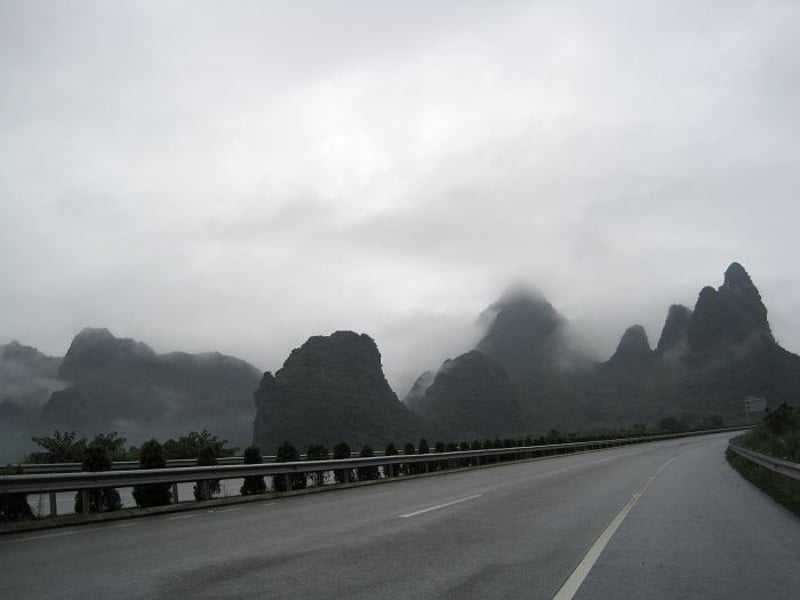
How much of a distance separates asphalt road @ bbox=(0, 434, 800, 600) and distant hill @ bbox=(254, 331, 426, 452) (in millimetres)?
68632

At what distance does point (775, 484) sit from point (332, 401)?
7733 centimetres

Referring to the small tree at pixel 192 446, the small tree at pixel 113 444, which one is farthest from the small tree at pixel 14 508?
the small tree at pixel 113 444

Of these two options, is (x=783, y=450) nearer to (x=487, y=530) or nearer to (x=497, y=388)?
(x=487, y=530)

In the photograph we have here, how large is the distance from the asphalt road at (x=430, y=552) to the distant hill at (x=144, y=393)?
80.7 metres

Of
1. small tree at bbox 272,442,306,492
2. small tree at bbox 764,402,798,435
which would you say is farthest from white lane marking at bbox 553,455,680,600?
small tree at bbox 764,402,798,435

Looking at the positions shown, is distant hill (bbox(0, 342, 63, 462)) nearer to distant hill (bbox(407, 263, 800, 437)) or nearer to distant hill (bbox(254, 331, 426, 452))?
distant hill (bbox(254, 331, 426, 452))

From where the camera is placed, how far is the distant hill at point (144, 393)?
86500 mm

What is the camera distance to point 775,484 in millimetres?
16859

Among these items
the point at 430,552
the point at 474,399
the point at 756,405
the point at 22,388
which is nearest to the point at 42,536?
the point at 430,552

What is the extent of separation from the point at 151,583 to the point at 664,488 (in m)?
13.9

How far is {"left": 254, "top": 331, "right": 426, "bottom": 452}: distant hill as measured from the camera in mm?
85250

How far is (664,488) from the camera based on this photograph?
656 inches

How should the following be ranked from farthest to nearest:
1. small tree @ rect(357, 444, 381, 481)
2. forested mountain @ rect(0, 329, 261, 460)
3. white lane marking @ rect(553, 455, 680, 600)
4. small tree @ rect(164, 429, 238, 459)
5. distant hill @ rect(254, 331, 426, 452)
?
distant hill @ rect(254, 331, 426, 452), forested mountain @ rect(0, 329, 261, 460), small tree @ rect(164, 429, 238, 459), small tree @ rect(357, 444, 381, 481), white lane marking @ rect(553, 455, 680, 600)

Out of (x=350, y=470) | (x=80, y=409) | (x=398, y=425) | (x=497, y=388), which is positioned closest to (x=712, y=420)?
(x=497, y=388)
